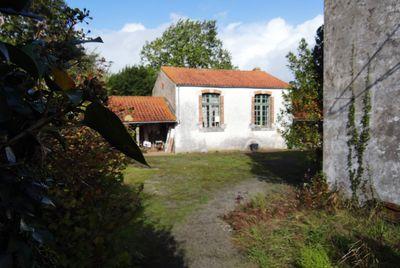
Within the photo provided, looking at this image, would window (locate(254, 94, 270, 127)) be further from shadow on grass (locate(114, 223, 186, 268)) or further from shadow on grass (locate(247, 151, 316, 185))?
shadow on grass (locate(114, 223, 186, 268))

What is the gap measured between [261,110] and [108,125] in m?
20.8

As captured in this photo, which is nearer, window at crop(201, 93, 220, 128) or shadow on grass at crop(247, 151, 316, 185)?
shadow on grass at crop(247, 151, 316, 185)

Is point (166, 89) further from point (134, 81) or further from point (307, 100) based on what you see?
point (307, 100)

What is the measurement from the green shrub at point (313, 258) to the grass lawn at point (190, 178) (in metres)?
2.72

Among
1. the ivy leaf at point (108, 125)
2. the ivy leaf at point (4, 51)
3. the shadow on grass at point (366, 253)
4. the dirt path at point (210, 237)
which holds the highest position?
the ivy leaf at point (4, 51)

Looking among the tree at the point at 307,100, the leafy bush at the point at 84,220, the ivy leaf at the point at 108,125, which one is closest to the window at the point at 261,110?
the tree at the point at 307,100

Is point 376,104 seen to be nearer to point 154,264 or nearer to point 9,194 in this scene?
point 154,264

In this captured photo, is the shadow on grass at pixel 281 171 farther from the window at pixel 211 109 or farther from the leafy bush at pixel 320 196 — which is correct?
the window at pixel 211 109

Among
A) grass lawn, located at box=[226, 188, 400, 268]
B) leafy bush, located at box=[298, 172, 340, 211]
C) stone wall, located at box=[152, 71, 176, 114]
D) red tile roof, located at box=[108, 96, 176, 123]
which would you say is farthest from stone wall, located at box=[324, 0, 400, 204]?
stone wall, located at box=[152, 71, 176, 114]

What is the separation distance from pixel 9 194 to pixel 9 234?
12 cm

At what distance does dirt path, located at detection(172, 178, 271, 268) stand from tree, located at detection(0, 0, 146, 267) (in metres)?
4.14

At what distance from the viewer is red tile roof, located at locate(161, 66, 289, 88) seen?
64.7 ft

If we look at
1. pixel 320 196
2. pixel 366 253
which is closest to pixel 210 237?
pixel 366 253

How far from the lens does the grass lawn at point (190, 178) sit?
7545 millimetres
